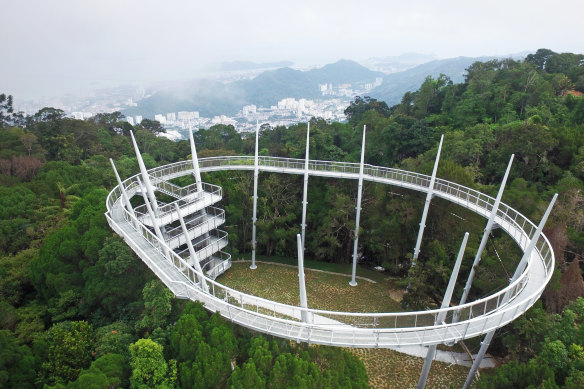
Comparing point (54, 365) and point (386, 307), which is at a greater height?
point (54, 365)

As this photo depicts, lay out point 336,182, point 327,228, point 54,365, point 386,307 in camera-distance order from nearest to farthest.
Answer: point 54,365 < point 386,307 < point 327,228 < point 336,182

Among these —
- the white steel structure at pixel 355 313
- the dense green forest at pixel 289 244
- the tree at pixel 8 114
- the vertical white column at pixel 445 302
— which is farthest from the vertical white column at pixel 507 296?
the tree at pixel 8 114

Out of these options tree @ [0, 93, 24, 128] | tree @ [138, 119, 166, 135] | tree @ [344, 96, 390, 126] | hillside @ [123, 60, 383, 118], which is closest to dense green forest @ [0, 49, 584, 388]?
tree @ [344, 96, 390, 126]

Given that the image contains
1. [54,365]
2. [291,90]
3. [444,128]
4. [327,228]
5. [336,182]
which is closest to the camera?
[54,365]

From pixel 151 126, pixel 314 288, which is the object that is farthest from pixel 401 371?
pixel 151 126

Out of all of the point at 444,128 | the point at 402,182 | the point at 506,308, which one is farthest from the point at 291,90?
the point at 506,308

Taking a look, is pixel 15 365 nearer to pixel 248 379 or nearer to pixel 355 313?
pixel 248 379

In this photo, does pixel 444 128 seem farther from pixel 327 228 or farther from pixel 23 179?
pixel 23 179
